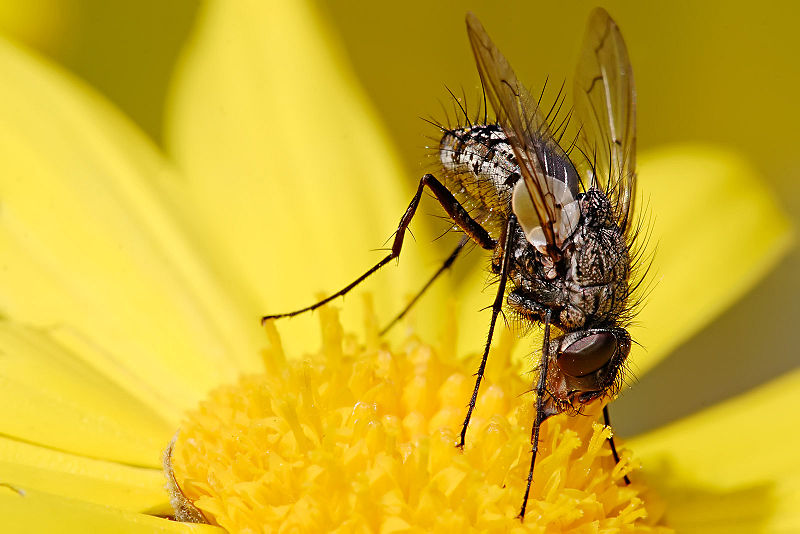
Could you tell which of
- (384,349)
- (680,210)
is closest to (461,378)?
(384,349)

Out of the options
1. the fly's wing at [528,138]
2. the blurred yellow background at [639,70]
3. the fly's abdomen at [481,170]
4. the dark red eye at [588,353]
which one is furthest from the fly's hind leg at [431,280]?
the blurred yellow background at [639,70]

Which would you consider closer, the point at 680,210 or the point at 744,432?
the point at 744,432

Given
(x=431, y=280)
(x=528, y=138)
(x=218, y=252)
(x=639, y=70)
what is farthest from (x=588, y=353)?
(x=639, y=70)

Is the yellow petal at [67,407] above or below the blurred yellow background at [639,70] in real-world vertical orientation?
below

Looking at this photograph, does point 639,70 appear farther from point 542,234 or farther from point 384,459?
point 384,459

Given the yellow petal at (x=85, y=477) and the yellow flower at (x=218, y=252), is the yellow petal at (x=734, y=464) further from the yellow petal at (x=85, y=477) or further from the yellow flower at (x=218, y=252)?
the yellow petal at (x=85, y=477)

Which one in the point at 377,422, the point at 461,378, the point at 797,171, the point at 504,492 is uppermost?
the point at 797,171

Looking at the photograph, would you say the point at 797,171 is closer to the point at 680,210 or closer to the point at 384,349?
the point at 680,210
